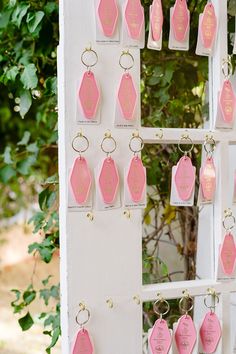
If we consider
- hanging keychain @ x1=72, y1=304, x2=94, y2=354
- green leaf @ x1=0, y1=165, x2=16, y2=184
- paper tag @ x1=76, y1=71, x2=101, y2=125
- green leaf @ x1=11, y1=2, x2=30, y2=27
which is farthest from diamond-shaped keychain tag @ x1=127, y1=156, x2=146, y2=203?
green leaf @ x1=0, y1=165, x2=16, y2=184

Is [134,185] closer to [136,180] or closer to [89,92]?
[136,180]

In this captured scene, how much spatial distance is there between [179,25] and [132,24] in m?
0.10

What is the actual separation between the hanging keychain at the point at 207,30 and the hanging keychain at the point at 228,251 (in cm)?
31

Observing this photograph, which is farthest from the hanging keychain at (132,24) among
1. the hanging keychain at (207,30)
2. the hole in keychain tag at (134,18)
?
the hanging keychain at (207,30)

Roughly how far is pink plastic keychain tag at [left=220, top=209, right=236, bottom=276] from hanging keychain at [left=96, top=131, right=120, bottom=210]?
0.22 m

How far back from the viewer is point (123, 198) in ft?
2.99

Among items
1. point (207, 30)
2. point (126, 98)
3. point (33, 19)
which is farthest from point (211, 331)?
point (33, 19)

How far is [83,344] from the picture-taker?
0.88 metres

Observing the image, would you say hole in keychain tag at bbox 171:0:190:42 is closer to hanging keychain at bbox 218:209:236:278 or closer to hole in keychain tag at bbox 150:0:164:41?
hole in keychain tag at bbox 150:0:164:41

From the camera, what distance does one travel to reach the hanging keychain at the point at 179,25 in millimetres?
957

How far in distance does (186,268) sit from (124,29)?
677mm

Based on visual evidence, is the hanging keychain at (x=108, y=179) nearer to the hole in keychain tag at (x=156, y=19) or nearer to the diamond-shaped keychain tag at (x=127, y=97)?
the diamond-shaped keychain tag at (x=127, y=97)

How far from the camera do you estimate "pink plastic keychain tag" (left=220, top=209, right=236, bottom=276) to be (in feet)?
3.19

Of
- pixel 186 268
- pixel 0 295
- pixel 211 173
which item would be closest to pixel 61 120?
pixel 211 173
